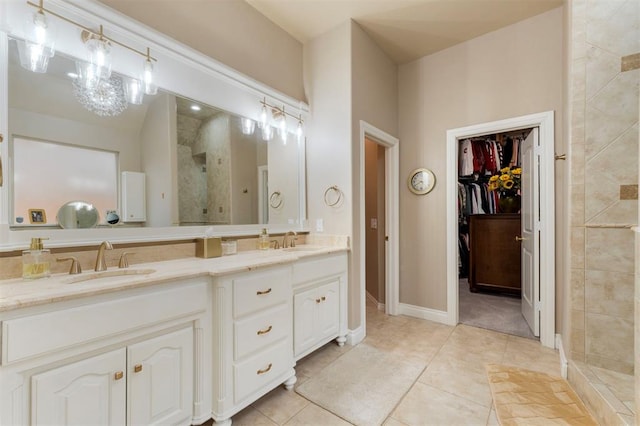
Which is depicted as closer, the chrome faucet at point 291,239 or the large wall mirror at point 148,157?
the large wall mirror at point 148,157

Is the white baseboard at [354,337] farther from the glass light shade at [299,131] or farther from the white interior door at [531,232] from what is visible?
the glass light shade at [299,131]

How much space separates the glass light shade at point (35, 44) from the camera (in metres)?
1.38

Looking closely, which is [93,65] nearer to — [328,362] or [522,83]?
[328,362]

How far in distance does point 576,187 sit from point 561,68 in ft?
4.27

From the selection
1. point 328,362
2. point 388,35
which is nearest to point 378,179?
point 388,35

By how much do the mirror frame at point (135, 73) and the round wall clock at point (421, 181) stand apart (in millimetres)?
1633

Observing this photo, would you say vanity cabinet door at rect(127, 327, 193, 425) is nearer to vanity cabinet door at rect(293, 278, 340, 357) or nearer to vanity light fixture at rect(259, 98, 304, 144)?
vanity cabinet door at rect(293, 278, 340, 357)

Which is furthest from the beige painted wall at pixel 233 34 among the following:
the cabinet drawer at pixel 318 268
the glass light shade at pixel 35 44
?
the cabinet drawer at pixel 318 268

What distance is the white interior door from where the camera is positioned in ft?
8.63

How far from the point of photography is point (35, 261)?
51.2 inches

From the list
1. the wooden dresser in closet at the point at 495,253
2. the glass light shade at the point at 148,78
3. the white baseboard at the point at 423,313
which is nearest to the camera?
the glass light shade at the point at 148,78

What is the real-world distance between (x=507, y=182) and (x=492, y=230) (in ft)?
2.39

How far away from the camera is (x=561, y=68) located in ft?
8.05

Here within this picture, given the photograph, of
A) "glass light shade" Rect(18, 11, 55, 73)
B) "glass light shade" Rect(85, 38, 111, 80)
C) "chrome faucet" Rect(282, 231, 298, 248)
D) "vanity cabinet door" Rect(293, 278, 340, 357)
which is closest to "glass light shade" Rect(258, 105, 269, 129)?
"chrome faucet" Rect(282, 231, 298, 248)
